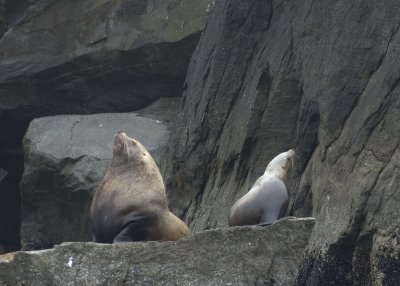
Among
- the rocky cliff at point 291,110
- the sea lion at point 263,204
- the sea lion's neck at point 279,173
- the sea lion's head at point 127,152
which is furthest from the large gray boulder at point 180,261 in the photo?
the sea lion's head at point 127,152

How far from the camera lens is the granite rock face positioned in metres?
6.60

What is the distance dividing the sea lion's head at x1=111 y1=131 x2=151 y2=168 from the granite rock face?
1.10 meters

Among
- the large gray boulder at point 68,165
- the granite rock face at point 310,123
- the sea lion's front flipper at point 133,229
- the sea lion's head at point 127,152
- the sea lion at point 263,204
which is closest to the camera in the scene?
the granite rock face at point 310,123

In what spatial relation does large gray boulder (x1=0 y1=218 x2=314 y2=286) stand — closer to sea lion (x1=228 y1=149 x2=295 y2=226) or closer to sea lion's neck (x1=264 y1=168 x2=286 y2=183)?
sea lion (x1=228 y1=149 x2=295 y2=226)

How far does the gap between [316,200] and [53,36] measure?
7337 mm

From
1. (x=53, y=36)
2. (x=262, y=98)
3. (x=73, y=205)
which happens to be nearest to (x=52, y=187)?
(x=73, y=205)

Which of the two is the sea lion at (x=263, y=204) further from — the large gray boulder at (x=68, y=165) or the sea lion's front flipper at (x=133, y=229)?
the large gray boulder at (x=68, y=165)

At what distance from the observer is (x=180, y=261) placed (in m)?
7.14

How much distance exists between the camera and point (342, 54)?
792 cm

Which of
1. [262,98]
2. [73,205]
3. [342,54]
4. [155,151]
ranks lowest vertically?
[73,205]

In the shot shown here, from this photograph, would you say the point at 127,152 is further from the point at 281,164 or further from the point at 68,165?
the point at 68,165

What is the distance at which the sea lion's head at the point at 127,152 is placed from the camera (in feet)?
29.7

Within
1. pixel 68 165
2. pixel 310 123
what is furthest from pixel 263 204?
pixel 68 165

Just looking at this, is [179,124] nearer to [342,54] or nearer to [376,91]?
[342,54]
